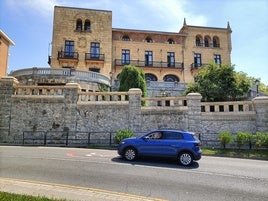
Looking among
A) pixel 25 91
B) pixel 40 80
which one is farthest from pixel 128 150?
pixel 40 80

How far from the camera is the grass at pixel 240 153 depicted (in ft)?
44.3

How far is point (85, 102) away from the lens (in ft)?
58.8

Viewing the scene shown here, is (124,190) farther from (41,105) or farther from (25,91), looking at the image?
(25,91)

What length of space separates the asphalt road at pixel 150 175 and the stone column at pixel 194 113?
5.67 meters

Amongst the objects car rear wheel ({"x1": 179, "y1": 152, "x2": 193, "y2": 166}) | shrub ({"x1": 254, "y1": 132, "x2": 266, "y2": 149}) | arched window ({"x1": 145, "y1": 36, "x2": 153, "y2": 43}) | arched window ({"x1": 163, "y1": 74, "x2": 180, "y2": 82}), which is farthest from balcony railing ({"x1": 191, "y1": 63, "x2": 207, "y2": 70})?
car rear wheel ({"x1": 179, "y1": 152, "x2": 193, "y2": 166})

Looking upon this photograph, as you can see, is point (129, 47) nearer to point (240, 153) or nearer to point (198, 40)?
point (198, 40)

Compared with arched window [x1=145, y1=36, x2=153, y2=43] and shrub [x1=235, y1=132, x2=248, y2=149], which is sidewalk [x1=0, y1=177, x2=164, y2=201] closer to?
shrub [x1=235, y1=132, x2=248, y2=149]

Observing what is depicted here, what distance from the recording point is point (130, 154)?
37.1ft

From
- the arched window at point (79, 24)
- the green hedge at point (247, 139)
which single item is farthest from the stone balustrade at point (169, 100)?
the arched window at point (79, 24)

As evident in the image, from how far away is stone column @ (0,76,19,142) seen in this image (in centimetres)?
1753

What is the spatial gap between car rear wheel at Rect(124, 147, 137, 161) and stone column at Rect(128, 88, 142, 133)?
5.95 m

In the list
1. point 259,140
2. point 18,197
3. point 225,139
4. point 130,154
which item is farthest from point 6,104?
point 259,140

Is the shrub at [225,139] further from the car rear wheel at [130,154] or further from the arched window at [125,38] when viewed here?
the arched window at [125,38]

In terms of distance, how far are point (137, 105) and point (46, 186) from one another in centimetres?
1124
